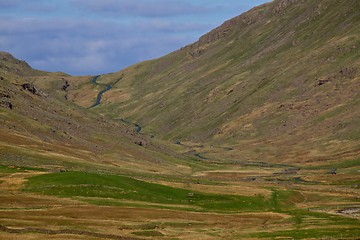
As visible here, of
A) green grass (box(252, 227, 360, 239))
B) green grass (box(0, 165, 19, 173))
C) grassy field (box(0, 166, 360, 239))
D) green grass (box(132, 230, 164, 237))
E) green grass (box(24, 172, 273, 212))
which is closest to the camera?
green grass (box(132, 230, 164, 237))

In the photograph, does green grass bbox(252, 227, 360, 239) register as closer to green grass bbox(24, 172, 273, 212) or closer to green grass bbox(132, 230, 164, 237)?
green grass bbox(132, 230, 164, 237)

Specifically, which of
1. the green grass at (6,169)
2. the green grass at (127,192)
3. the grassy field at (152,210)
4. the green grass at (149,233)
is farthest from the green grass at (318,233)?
the green grass at (6,169)

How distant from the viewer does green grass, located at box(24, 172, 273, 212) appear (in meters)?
136

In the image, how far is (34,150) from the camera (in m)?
195

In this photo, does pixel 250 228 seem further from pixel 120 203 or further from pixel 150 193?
pixel 150 193

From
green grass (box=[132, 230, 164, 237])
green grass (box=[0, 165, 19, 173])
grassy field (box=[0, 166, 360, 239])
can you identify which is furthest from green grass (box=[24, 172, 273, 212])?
green grass (box=[132, 230, 164, 237])

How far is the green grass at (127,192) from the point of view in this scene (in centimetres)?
13625

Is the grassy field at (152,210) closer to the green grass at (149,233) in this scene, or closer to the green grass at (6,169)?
the green grass at (149,233)

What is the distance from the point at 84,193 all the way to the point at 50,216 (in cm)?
3263

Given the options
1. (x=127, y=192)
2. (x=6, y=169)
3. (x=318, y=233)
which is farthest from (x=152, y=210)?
(x=6, y=169)

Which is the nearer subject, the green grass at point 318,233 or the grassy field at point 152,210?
the green grass at point 318,233

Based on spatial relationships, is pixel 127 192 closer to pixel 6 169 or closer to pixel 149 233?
pixel 6 169

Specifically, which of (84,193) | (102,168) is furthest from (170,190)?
(102,168)

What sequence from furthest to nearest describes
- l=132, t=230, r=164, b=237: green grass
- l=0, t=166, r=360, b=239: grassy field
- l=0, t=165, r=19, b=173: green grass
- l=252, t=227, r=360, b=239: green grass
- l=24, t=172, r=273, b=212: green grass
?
l=0, t=165, r=19, b=173: green grass → l=24, t=172, r=273, b=212: green grass → l=0, t=166, r=360, b=239: grassy field → l=252, t=227, r=360, b=239: green grass → l=132, t=230, r=164, b=237: green grass
